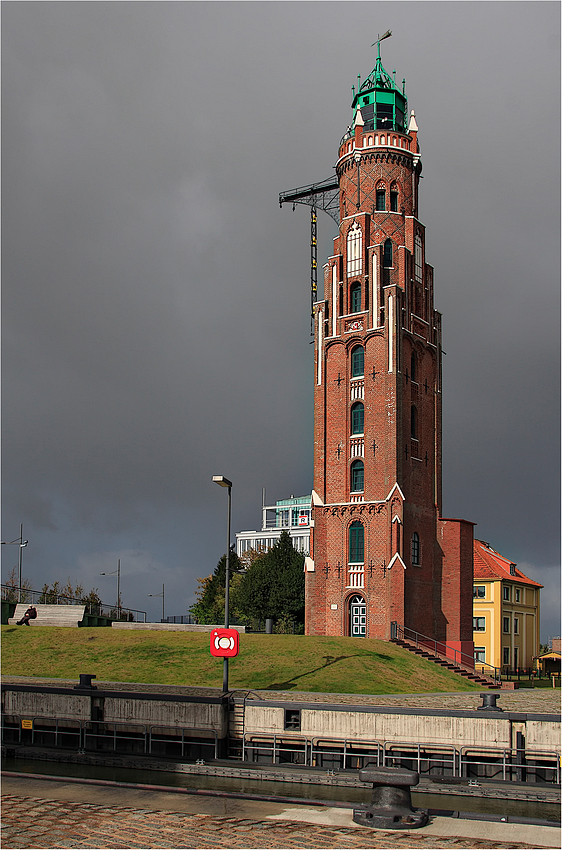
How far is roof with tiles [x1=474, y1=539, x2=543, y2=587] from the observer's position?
2773 inches

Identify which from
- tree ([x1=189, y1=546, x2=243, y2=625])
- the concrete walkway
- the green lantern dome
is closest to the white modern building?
tree ([x1=189, y1=546, x2=243, y2=625])

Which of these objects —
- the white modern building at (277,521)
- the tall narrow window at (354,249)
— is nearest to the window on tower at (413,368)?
the tall narrow window at (354,249)

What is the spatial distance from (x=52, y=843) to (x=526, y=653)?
225 feet

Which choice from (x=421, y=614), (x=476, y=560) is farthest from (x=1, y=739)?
(x=476, y=560)

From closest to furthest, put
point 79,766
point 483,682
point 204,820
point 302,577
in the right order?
point 204,820 < point 79,766 < point 483,682 < point 302,577

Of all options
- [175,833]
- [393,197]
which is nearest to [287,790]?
[175,833]

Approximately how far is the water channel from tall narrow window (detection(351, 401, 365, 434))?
1401 inches

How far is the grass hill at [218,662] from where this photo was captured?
34844mm

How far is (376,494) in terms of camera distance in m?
53.1

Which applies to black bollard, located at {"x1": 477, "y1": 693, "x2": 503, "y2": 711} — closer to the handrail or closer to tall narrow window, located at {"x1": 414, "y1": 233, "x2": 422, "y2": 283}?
the handrail

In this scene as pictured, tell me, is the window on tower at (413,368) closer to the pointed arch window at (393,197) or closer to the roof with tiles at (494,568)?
the pointed arch window at (393,197)

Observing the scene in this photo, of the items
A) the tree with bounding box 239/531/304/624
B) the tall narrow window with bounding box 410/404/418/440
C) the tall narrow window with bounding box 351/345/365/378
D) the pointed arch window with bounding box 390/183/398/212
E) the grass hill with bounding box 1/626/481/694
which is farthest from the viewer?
the tree with bounding box 239/531/304/624

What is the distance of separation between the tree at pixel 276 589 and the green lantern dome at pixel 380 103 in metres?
34.6

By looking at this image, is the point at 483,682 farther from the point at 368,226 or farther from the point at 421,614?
the point at 368,226
